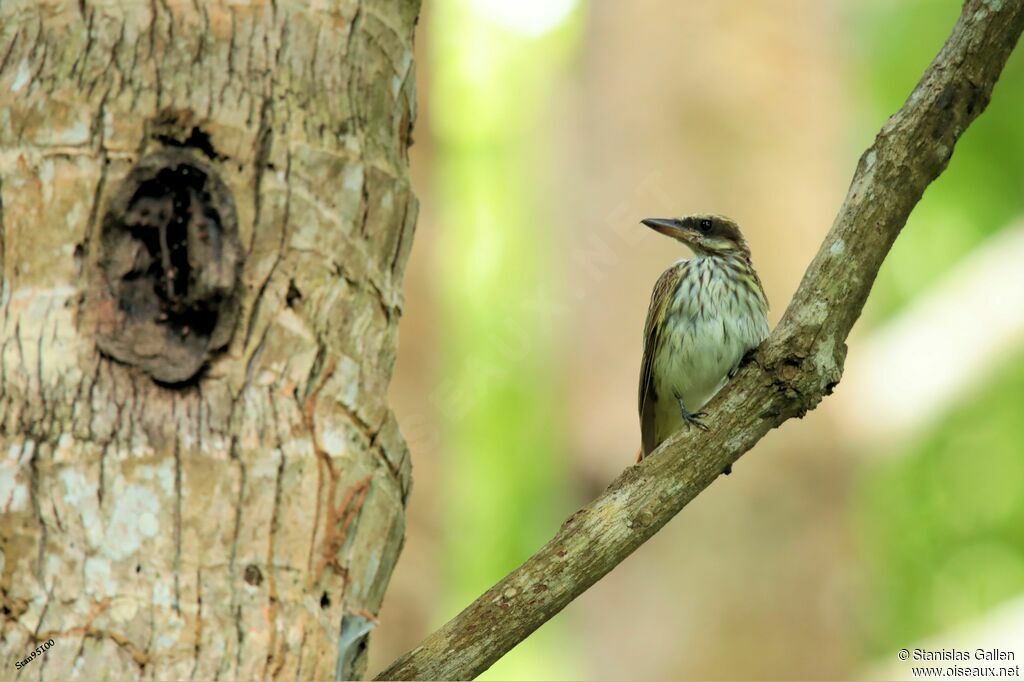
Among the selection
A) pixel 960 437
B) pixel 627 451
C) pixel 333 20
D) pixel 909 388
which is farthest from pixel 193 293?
pixel 960 437

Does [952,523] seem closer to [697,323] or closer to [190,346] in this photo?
[697,323]

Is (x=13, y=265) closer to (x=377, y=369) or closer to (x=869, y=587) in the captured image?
(x=377, y=369)

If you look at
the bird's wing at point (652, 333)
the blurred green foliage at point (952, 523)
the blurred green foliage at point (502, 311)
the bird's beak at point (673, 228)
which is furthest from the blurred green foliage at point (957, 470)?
the bird's beak at point (673, 228)

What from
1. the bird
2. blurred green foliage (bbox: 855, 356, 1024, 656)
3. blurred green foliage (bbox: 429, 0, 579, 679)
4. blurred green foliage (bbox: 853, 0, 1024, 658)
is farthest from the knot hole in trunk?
blurred green foliage (bbox: 853, 0, 1024, 658)

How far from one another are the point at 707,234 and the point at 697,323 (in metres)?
0.59

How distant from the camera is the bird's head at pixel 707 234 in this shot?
576cm

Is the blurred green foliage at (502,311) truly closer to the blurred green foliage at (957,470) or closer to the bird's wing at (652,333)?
the blurred green foliage at (957,470)

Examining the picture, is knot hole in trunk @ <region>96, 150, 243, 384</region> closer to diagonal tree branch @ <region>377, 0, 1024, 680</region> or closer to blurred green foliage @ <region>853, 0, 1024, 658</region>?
diagonal tree branch @ <region>377, 0, 1024, 680</region>

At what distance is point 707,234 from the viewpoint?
5793 millimetres

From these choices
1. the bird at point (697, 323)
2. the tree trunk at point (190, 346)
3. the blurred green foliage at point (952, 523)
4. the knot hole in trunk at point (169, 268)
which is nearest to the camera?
the tree trunk at point (190, 346)

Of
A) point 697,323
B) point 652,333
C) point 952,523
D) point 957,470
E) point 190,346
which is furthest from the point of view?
point 957,470

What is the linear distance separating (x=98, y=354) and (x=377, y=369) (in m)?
0.57

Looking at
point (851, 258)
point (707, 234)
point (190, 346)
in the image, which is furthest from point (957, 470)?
point (190, 346)

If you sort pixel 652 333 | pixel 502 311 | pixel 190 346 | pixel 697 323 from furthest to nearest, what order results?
1. pixel 502 311
2. pixel 652 333
3. pixel 697 323
4. pixel 190 346
